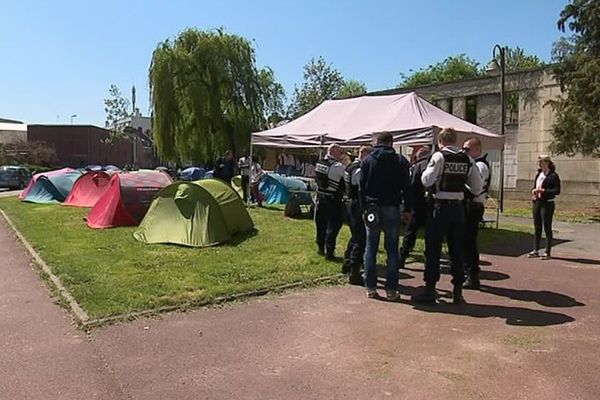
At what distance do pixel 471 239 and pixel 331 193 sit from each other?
88.7 inches

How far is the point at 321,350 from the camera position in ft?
16.2

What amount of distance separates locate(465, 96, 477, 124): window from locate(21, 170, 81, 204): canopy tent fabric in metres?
16.5

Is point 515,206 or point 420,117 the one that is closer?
point 420,117

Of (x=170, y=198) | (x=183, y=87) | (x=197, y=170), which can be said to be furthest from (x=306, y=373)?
(x=183, y=87)

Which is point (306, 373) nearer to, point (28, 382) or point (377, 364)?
point (377, 364)

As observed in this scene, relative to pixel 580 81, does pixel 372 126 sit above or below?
below

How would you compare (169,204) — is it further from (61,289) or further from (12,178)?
(12,178)

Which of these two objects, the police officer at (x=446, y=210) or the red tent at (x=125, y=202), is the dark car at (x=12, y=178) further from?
the police officer at (x=446, y=210)

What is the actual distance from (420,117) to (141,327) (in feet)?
26.8

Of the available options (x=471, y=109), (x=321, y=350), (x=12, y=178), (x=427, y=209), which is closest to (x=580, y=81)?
(x=471, y=109)

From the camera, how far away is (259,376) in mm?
4402

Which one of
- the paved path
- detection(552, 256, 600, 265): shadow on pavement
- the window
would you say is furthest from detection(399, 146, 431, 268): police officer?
the window

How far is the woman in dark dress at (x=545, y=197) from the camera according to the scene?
9.30m

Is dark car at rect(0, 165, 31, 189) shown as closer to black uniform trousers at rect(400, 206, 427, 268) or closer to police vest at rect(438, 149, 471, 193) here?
black uniform trousers at rect(400, 206, 427, 268)
